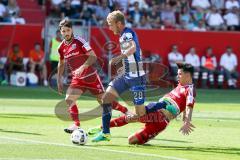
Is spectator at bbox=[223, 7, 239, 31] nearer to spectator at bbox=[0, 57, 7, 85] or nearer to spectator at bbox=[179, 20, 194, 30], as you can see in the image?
spectator at bbox=[179, 20, 194, 30]

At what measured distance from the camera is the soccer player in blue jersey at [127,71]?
1383 centimetres

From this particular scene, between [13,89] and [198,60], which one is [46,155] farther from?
[198,60]

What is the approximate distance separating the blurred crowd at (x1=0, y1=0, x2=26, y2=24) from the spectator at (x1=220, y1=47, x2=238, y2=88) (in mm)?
8992

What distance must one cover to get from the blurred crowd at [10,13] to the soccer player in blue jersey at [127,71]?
20.7m

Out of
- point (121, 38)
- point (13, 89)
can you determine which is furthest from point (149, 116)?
point (13, 89)

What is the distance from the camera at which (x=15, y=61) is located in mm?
33219

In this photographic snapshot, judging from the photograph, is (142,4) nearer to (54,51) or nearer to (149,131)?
(54,51)

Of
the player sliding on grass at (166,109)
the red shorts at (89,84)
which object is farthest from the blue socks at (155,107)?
the red shorts at (89,84)

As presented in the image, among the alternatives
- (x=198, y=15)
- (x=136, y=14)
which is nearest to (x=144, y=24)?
(x=136, y=14)

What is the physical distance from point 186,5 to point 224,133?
22.5m

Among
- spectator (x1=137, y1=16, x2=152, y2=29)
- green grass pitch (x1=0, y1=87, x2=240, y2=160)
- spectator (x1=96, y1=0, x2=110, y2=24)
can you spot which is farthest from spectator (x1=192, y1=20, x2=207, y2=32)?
green grass pitch (x1=0, y1=87, x2=240, y2=160)

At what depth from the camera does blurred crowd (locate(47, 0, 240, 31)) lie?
3541 centimetres

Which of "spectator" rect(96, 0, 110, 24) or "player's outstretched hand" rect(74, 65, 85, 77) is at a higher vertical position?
"player's outstretched hand" rect(74, 65, 85, 77)

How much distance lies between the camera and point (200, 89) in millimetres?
34719
